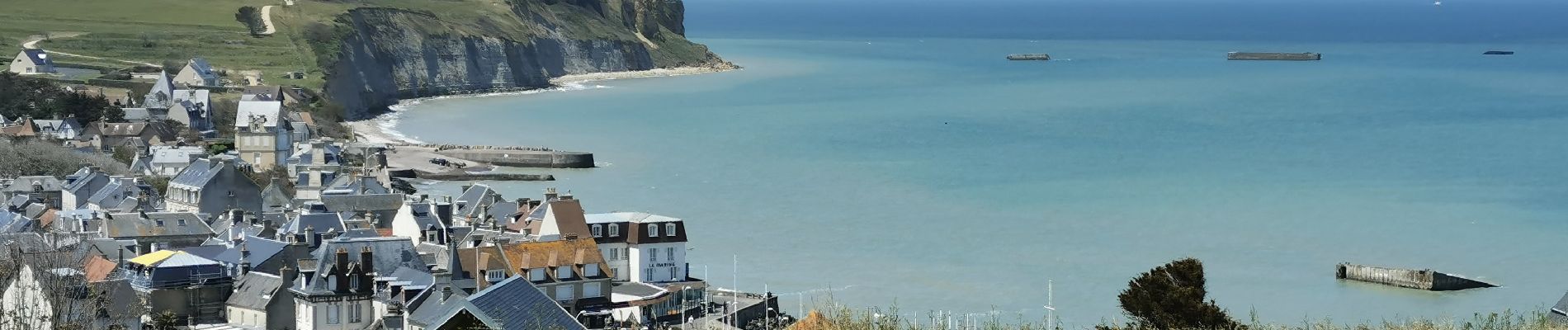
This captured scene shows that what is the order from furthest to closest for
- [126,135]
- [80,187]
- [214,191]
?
1. [126,135]
2. [80,187]
3. [214,191]

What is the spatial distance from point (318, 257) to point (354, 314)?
96.3 inches

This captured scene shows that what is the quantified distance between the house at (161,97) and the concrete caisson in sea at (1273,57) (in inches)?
4449

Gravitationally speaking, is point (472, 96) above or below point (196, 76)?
above

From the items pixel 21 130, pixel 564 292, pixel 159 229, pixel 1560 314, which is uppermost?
pixel 21 130

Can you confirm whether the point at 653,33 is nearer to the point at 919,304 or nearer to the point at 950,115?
the point at 950,115

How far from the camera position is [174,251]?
103 ft

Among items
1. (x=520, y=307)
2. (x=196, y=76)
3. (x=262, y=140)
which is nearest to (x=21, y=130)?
(x=262, y=140)

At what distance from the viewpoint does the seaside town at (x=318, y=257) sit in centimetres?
2467

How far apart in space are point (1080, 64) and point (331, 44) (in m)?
73.3

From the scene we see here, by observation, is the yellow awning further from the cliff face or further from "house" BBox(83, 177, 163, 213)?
the cliff face

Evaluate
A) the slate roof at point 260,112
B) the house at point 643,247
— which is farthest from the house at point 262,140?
the house at point 643,247

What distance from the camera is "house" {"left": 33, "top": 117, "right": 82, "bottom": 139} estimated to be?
66.2m

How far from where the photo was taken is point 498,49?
14062 cm

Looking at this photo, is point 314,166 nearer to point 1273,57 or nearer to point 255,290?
point 255,290
